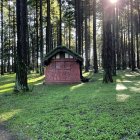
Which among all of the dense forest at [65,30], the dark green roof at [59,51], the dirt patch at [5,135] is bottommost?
the dirt patch at [5,135]

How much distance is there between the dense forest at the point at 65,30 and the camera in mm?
19844

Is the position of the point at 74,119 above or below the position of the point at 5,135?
above

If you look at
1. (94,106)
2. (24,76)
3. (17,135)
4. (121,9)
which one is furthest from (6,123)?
(121,9)

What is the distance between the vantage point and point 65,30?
69.1 m

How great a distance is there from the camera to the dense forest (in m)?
19.8

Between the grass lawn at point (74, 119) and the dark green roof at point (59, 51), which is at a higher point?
the dark green roof at point (59, 51)

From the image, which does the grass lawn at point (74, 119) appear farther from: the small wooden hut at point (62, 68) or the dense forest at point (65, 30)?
the small wooden hut at point (62, 68)

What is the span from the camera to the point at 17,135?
9062 mm

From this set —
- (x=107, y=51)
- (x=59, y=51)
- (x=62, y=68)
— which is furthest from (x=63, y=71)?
(x=107, y=51)

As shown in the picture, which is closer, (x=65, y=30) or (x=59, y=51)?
(x=59, y=51)

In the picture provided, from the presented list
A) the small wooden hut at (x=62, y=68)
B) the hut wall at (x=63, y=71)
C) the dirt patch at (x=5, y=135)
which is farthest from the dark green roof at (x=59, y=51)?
the dirt patch at (x=5, y=135)

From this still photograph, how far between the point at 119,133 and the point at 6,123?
4048 mm

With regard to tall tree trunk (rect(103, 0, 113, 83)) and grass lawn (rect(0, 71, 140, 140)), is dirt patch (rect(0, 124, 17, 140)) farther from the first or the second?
tall tree trunk (rect(103, 0, 113, 83))

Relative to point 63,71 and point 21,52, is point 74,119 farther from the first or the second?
point 63,71
